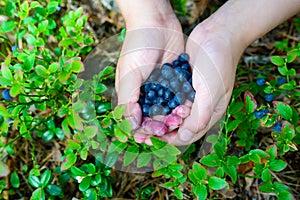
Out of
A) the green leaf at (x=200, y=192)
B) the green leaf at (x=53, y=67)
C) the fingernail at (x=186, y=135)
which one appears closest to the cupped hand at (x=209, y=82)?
the fingernail at (x=186, y=135)

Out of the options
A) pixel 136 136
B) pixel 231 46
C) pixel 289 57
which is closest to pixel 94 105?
pixel 136 136

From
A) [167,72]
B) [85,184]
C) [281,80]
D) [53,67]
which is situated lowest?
[281,80]

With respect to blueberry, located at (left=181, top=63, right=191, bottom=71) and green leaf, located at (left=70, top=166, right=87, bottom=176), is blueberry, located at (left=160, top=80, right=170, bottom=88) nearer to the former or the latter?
blueberry, located at (left=181, top=63, right=191, bottom=71)

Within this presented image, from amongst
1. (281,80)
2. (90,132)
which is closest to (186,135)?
(90,132)

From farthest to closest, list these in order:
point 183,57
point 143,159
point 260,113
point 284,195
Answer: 1. point 183,57
2. point 260,113
3. point 143,159
4. point 284,195

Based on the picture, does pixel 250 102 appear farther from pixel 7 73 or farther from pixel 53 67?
pixel 7 73

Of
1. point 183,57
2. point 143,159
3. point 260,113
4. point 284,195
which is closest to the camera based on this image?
point 284,195

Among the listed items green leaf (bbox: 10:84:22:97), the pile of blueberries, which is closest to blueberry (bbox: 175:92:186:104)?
the pile of blueberries
